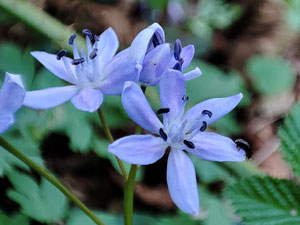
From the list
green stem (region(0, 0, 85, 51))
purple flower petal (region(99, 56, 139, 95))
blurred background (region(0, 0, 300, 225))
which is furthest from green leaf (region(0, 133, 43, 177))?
green stem (region(0, 0, 85, 51))

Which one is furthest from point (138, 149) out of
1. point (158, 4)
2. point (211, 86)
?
point (158, 4)

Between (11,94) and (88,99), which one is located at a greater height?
(88,99)

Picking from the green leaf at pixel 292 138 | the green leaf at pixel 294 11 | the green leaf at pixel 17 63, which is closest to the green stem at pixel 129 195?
the green leaf at pixel 292 138

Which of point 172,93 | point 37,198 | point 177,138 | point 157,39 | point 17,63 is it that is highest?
point 17,63

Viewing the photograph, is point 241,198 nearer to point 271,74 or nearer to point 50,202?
point 50,202

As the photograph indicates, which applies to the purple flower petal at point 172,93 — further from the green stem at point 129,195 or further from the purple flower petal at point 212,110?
the green stem at point 129,195

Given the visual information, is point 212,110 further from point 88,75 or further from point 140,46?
point 88,75
